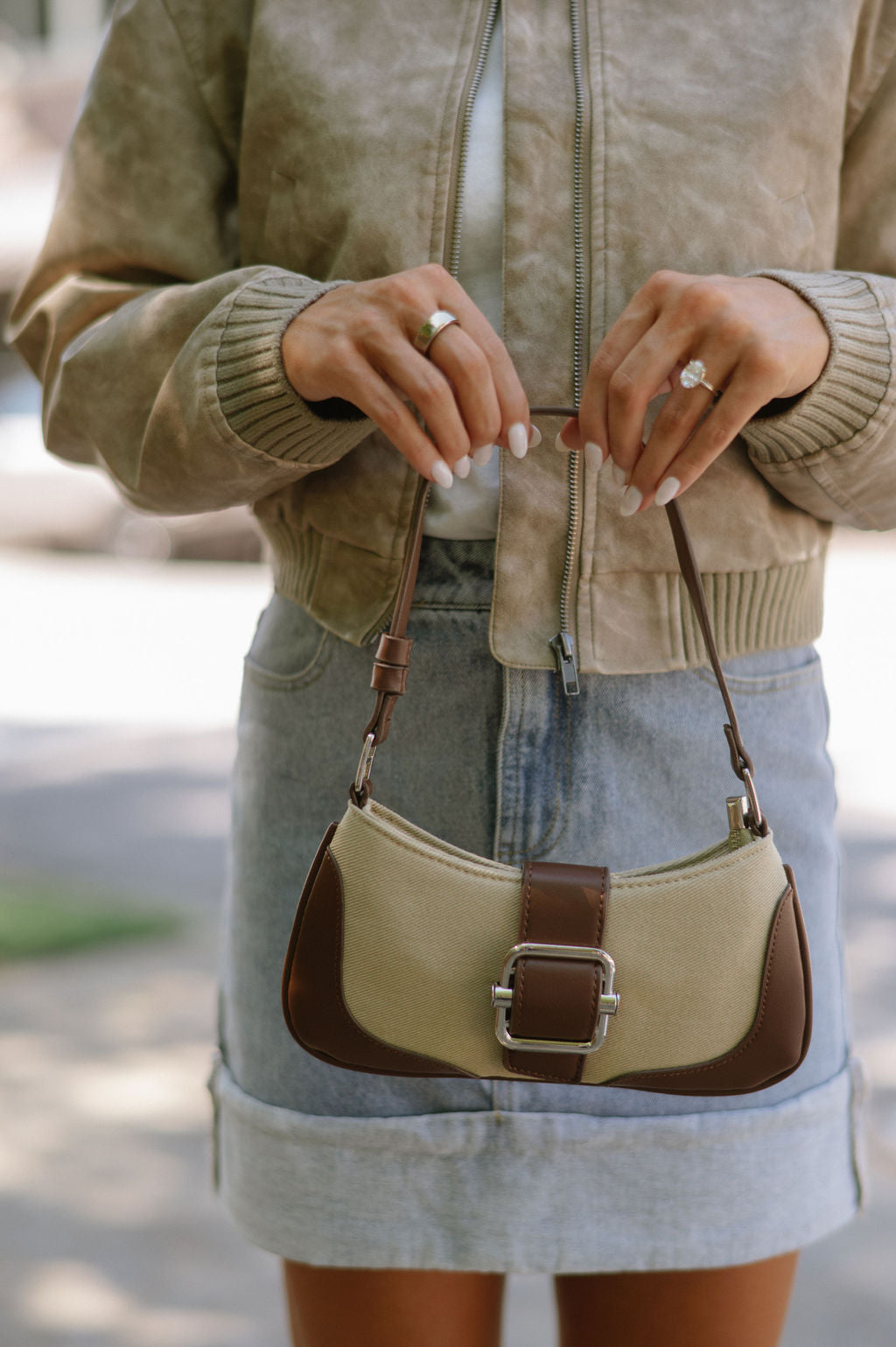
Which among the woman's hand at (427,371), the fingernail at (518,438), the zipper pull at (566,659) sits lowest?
the zipper pull at (566,659)

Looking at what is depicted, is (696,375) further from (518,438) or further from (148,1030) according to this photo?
(148,1030)

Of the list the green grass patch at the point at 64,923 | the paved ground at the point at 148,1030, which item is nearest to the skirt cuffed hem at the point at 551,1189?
the paved ground at the point at 148,1030

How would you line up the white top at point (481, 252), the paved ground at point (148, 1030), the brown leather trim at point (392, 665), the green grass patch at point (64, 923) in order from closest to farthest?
the brown leather trim at point (392, 665), the white top at point (481, 252), the paved ground at point (148, 1030), the green grass patch at point (64, 923)

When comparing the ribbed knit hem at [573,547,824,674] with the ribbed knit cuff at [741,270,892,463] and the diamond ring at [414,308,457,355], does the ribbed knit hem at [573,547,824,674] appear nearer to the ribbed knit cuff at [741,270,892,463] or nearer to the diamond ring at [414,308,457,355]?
the ribbed knit cuff at [741,270,892,463]

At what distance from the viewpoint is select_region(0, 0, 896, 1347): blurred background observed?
252 centimetres

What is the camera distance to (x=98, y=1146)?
2.99 metres

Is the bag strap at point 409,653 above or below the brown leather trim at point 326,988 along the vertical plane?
above

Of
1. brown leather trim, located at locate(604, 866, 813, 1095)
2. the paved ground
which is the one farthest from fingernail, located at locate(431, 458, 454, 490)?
the paved ground

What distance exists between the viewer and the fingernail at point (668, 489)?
3.75 feet

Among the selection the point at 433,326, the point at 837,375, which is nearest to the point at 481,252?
the point at 433,326

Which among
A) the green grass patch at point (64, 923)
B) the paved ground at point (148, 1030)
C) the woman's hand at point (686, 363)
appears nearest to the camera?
the woman's hand at point (686, 363)

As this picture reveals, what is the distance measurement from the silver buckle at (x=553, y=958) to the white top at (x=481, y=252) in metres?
0.40

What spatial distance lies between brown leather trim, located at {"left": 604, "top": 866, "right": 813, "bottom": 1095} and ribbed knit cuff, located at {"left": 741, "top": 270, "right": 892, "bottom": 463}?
38 centimetres

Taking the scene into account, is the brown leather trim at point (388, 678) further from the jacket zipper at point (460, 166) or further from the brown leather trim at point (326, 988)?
the jacket zipper at point (460, 166)
